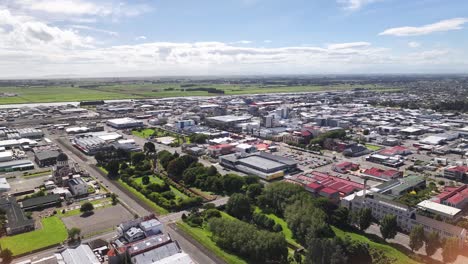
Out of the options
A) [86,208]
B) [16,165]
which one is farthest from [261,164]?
[16,165]

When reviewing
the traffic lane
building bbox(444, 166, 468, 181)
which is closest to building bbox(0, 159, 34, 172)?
the traffic lane

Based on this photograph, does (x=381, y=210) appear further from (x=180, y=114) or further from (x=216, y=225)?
(x=180, y=114)

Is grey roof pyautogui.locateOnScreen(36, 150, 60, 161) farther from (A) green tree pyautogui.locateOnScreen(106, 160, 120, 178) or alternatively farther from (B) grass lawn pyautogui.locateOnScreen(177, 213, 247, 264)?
(B) grass lawn pyautogui.locateOnScreen(177, 213, 247, 264)

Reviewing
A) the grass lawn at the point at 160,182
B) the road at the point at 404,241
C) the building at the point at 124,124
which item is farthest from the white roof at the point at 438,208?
the building at the point at 124,124

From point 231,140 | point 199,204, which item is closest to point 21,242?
point 199,204

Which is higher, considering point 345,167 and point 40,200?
point 40,200

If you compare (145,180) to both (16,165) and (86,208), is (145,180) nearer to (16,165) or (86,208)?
(86,208)

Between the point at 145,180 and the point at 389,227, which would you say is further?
the point at 145,180
